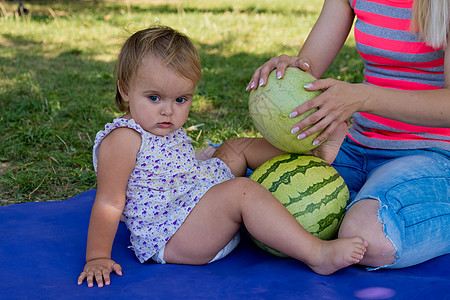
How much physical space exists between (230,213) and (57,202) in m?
1.52

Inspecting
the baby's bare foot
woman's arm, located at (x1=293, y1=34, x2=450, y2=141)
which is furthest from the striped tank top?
the baby's bare foot

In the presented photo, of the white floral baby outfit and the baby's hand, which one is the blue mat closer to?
the baby's hand

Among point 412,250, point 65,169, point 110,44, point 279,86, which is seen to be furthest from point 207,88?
point 412,250

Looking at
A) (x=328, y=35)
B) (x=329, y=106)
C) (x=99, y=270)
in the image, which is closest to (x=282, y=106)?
(x=329, y=106)

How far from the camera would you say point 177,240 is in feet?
9.32

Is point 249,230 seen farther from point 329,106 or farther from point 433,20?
point 433,20

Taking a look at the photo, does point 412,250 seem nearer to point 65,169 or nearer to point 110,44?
point 65,169

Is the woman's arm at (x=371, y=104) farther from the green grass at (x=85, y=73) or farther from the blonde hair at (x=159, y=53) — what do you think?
the green grass at (x=85, y=73)

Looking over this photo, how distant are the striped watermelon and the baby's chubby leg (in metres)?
0.14

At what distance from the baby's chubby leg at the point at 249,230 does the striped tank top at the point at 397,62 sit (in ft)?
3.01

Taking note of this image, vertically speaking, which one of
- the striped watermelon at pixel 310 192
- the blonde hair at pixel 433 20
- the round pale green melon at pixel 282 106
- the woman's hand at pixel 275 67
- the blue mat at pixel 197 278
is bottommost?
the blue mat at pixel 197 278

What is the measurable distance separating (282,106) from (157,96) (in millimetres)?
663

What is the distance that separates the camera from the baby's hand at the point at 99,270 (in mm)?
2604

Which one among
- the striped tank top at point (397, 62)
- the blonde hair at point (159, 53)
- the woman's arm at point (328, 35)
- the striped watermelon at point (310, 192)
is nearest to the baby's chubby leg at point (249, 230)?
the striped watermelon at point (310, 192)
